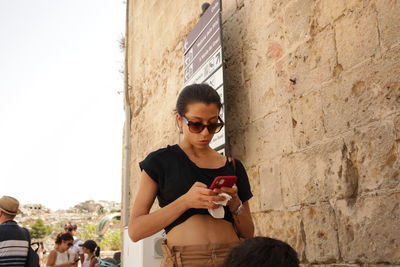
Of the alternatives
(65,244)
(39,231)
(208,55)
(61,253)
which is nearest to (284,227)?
(208,55)

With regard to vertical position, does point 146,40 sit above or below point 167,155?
above

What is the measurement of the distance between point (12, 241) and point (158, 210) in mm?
2662

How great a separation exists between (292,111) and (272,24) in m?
0.77

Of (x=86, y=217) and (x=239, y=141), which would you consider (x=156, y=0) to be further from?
(x=86, y=217)

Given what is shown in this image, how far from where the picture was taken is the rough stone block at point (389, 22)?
1.99 meters

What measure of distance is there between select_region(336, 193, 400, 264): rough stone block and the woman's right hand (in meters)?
1.05

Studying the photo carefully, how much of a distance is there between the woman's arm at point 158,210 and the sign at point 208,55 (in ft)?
5.86

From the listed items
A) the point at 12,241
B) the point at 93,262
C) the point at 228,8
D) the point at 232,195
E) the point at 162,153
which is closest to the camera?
the point at 232,195

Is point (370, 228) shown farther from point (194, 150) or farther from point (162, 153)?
point (162, 153)

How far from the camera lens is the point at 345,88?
228cm

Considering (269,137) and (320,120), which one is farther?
(269,137)

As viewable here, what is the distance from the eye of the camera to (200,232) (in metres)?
1.43

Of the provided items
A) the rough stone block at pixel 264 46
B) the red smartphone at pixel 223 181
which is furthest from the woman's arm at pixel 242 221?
the rough stone block at pixel 264 46

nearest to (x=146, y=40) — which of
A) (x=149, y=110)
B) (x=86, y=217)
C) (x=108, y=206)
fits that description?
(x=149, y=110)
